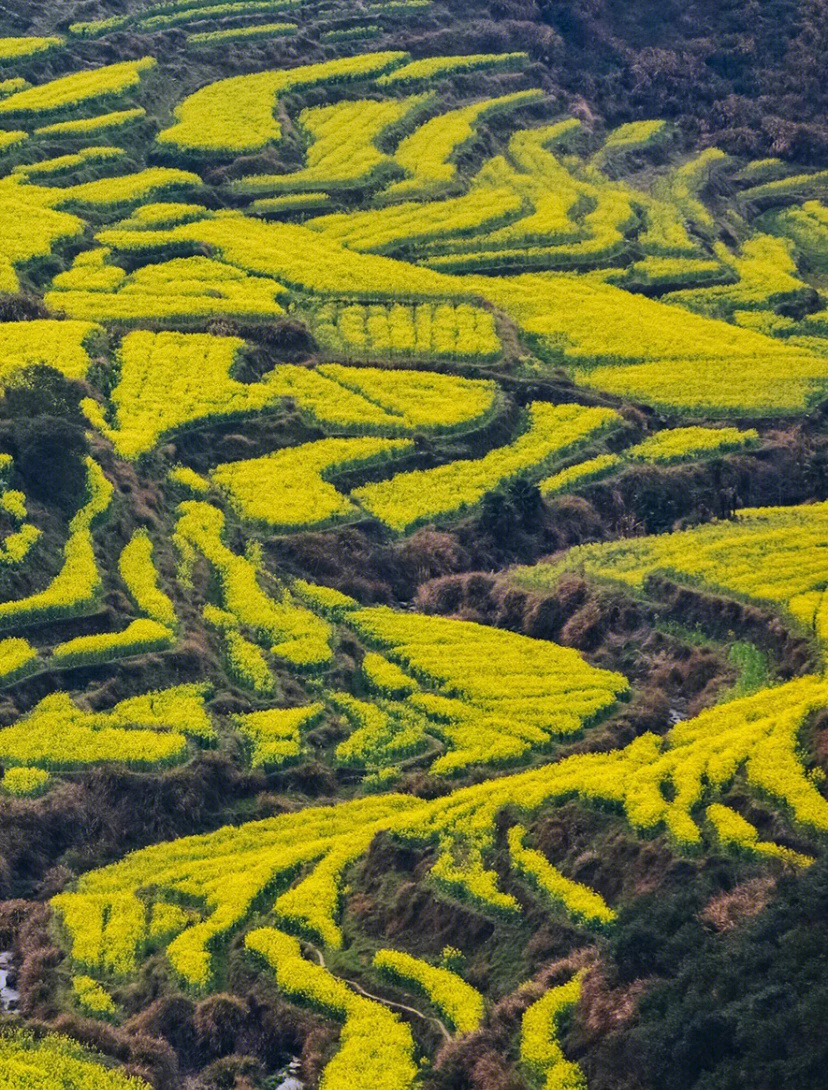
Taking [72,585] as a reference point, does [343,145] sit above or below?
above

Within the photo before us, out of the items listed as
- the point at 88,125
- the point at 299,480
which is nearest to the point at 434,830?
the point at 299,480

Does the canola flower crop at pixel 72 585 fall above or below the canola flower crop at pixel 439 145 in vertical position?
below

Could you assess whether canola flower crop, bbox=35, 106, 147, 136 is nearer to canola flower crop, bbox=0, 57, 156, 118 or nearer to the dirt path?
canola flower crop, bbox=0, 57, 156, 118

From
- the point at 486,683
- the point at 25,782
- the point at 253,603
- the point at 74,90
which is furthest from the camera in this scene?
the point at 74,90

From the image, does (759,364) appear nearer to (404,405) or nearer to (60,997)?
(404,405)

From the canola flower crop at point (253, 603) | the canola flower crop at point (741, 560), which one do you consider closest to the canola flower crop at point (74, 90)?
the canola flower crop at point (253, 603)

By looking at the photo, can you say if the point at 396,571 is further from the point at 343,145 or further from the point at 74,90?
the point at 74,90

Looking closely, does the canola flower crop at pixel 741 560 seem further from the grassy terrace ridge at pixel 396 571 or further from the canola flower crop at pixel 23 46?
the canola flower crop at pixel 23 46

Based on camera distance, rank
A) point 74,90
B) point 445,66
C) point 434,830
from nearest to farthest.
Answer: point 434,830
point 74,90
point 445,66

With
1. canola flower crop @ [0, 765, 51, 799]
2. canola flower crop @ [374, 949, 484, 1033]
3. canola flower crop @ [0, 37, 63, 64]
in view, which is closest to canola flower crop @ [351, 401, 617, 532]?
canola flower crop @ [0, 765, 51, 799]
